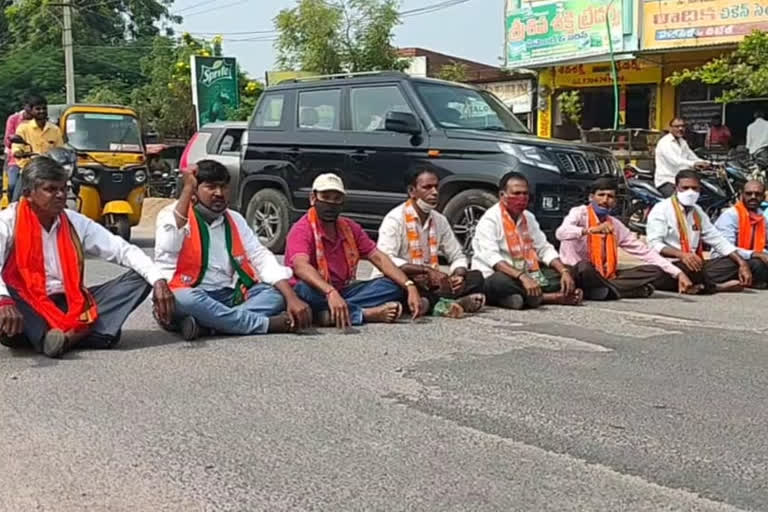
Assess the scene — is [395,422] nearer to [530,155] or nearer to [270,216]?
[530,155]

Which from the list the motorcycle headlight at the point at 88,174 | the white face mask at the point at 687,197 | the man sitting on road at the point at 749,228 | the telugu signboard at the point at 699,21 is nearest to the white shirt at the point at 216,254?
the white face mask at the point at 687,197

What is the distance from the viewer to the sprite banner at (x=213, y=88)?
22.1m

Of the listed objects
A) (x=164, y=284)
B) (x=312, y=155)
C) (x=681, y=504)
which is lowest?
(x=681, y=504)

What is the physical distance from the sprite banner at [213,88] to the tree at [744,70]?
10106 mm

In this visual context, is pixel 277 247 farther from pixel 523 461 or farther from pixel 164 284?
pixel 523 461

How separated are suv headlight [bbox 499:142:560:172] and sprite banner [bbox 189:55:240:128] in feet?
44.2

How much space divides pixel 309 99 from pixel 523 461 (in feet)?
26.9

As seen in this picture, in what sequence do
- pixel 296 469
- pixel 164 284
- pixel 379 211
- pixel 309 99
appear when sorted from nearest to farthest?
1. pixel 296 469
2. pixel 164 284
3. pixel 379 211
4. pixel 309 99

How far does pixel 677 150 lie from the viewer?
1180 centimetres

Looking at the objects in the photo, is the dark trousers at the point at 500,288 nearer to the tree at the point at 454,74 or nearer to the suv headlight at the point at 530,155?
the suv headlight at the point at 530,155

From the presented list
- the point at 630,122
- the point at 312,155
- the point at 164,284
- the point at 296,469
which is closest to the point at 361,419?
the point at 296,469

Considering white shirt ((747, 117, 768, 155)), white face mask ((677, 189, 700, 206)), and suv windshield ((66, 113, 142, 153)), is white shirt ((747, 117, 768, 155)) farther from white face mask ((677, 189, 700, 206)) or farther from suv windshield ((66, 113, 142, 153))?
suv windshield ((66, 113, 142, 153))

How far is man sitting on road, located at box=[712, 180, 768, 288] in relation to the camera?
9.30 metres

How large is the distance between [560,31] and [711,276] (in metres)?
11.8
